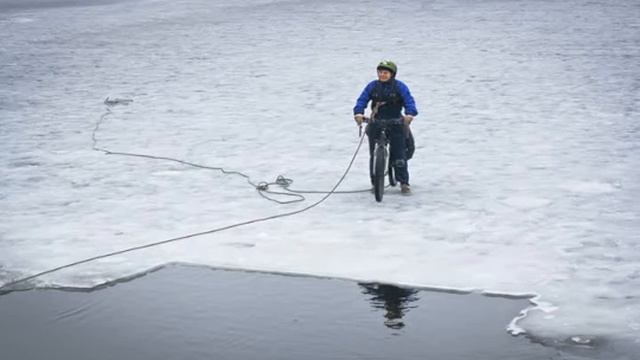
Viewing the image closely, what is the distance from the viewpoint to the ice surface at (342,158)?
32.5 ft

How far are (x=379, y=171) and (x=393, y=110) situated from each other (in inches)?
31.8

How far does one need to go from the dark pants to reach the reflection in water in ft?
11.2

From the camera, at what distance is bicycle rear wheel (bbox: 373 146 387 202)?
12133 millimetres

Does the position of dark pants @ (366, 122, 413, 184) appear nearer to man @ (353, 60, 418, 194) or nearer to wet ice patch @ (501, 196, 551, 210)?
man @ (353, 60, 418, 194)

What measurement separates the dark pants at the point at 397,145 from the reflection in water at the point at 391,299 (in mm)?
3400

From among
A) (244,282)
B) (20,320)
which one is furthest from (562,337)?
(20,320)

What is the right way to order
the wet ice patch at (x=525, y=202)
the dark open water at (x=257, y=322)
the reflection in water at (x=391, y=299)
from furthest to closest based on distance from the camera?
the wet ice patch at (x=525, y=202) → the reflection in water at (x=391, y=299) → the dark open water at (x=257, y=322)

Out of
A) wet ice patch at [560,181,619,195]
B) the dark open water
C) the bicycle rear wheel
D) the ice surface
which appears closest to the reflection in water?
the dark open water

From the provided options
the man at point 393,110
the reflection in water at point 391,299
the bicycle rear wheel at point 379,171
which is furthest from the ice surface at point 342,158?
the man at point 393,110

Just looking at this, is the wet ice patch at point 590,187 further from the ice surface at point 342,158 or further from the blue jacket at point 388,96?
the blue jacket at point 388,96

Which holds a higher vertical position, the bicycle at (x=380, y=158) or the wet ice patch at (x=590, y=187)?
the bicycle at (x=380, y=158)

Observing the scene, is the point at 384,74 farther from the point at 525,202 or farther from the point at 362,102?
the point at 525,202

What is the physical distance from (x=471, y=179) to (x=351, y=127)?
14.3 ft

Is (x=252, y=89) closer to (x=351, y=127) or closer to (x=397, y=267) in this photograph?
(x=351, y=127)
